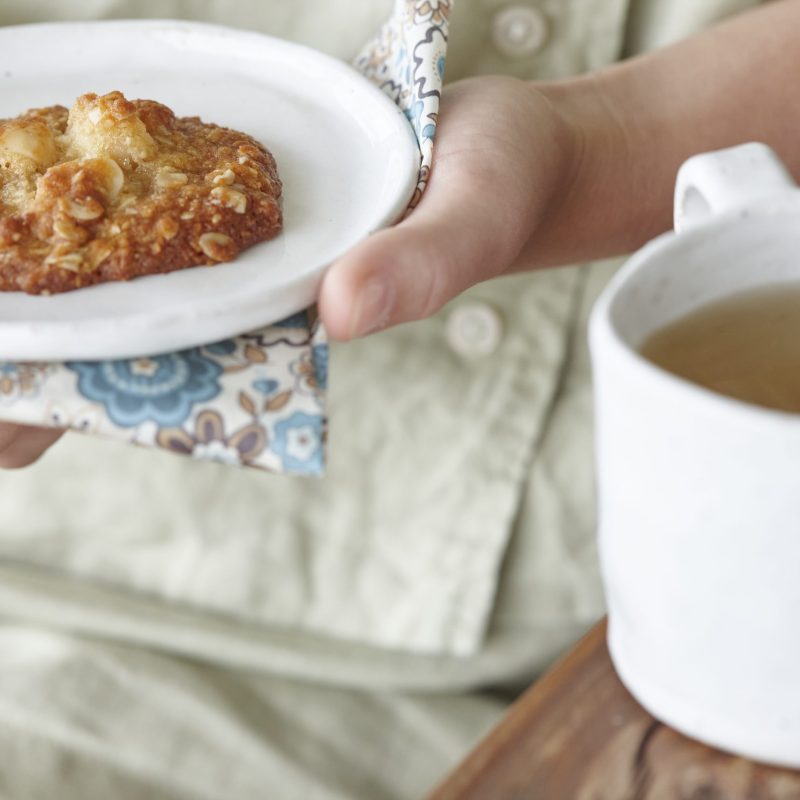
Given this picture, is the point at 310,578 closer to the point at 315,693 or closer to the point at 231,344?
the point at 315,693

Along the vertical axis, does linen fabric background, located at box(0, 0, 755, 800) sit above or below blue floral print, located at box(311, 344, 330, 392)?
below

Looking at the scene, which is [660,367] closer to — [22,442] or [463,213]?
[463,213]

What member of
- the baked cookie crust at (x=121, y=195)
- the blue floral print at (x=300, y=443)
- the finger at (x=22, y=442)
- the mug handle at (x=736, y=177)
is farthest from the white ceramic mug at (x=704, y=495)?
the finger at (x=22, y=442)

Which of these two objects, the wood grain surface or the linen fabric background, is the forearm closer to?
the linen fabric background

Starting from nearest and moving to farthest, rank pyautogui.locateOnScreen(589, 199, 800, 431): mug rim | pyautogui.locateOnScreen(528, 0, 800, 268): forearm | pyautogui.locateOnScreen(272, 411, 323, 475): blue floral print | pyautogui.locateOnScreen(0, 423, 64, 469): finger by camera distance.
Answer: pyautogui.locateOnScreen(589, 199, 800, 431): mug rim → pyautogui.locateOnScreen(272, 411, 323, 475): blue floral print → pyautogui.locateOnScreen(0, 423, 64, 469): finger → pyautogui.locateOnScreen(528, 0, 800, 268): forearm

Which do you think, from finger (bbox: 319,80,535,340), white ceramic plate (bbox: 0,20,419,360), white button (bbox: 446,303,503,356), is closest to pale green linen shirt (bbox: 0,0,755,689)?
white button (bbox: 446,303,503,356)
